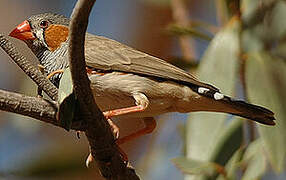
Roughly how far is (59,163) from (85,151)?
0.68 metres

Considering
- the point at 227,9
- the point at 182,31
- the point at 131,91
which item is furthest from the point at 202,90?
the point at 227,9

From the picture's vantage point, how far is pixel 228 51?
378 centimetres

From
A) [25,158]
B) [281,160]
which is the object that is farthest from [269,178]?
[25,158]

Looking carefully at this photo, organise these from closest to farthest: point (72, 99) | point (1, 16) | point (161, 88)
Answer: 1. point (72, 99)
2. point (161, 88)
3. point (1, 16)

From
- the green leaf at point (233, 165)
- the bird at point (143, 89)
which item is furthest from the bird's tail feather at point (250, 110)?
the green leaf at point (233, 165)

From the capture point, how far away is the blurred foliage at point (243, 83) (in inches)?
136

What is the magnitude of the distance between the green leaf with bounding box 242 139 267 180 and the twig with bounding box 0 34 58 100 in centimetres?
149

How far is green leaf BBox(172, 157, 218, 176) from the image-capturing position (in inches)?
124

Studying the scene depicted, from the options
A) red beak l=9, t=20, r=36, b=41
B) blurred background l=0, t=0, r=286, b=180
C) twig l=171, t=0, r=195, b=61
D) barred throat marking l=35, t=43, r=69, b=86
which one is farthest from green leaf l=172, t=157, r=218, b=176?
twig l=171, t=0, r=195, b=61

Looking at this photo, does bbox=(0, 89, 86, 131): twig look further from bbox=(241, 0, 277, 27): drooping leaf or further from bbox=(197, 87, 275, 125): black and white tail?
bbox=(241, 0, 277, 27): drooping leaf

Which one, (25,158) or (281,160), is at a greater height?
(281,160)

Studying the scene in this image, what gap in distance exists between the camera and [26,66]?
2369 mm

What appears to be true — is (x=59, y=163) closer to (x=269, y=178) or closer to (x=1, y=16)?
(x=269, y=178)

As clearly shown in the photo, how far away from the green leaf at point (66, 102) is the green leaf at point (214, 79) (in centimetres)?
145
